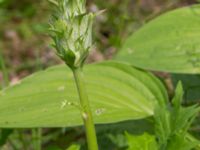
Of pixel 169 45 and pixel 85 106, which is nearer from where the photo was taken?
pixel 85 106

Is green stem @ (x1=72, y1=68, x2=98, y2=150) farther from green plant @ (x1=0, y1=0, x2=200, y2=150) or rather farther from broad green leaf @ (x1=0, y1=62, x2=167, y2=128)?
broad green leaf @ (x1=0, y1=62, x2=167, y2=128)

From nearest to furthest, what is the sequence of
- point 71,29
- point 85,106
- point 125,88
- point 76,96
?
point 71,29
point 85,106
point 76,96
point 125,88

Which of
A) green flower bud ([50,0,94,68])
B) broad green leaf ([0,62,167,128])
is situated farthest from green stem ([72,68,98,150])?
broad green leaf ([0,62,167,128])

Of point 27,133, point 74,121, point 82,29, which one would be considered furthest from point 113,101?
point 27,133

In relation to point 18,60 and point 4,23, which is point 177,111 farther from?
point 4,23

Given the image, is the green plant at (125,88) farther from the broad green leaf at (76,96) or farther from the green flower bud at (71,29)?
the green flower bud at (71,29)

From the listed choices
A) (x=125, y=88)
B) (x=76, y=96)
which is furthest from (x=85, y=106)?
(x=125, y=88)

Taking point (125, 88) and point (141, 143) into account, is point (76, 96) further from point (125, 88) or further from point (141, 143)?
point (141, 143)

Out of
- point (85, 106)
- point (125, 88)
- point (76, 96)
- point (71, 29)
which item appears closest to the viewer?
point (71, 29)
